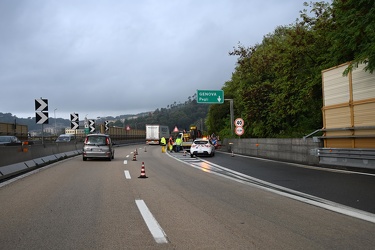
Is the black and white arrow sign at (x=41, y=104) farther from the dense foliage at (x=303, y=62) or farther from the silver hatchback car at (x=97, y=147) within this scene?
the dense foliage at (x=303, y=62)

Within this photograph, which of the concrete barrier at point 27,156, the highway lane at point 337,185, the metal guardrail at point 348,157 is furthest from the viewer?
the metal guardrail at point 348,157

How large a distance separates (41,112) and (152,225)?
50.0 feet

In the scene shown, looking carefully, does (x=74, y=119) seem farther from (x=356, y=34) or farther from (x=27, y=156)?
(x=356, y=34)

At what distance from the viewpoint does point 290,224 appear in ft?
20.0

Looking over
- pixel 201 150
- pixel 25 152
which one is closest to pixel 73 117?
pixel 201 150

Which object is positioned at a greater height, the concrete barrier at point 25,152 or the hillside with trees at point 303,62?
the hillside with trees at point 303,62

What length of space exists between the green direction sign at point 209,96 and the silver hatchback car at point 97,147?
49.9 ft

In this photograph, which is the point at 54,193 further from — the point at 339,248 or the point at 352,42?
the point at 352,42

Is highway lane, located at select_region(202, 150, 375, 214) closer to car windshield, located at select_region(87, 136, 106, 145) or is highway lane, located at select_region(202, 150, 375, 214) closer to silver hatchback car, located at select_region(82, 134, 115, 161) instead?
silver hatchback car, located at select_region(82, 134, 115, 161)

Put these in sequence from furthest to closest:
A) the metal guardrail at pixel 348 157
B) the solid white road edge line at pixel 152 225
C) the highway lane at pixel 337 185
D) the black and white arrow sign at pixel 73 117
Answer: the black and white arrow sign at pixel 73 117 < the metal guardrail at pixel 348 157 < the highway lane at pixel 337 185 < the solid white road edge line at pixel 152 225

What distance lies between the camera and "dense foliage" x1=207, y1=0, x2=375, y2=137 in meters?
14.5

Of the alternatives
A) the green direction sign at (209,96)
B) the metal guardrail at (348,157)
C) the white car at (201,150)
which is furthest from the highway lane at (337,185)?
the green direction sign at (209,96)

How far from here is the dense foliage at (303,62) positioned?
14.5 metres

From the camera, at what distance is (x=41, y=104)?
1933cm
